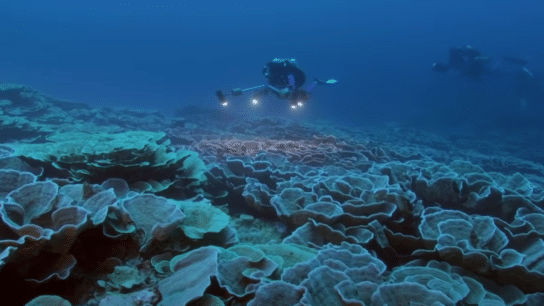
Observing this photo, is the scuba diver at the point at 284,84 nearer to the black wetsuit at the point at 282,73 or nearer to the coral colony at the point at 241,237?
the black wetsuit at the point at 282,73

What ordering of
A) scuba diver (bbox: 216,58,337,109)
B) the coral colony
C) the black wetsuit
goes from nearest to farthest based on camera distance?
1. the coral colony
2. scuba diver (bbox: 216,58,337,109)
3. the black wetsuit

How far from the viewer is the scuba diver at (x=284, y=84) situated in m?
11.2

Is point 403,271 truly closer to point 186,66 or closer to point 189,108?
point 189,108

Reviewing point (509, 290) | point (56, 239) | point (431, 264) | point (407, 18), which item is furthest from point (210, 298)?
point (407, 18)

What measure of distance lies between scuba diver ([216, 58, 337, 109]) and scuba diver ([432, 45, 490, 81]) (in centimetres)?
1764

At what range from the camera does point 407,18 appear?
126 metres

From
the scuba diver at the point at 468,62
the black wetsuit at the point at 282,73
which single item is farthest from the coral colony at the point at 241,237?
the scuba diver at the point at 468,62

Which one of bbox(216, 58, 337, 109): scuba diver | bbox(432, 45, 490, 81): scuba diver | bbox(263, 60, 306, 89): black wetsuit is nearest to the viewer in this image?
bbox(216, 58, 337, 109): scuba diver

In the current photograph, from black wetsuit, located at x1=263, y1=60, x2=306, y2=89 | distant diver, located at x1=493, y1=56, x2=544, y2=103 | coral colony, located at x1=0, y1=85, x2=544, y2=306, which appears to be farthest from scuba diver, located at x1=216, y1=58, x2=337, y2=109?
distant diver, located at x1=493, y1=56, x2=544, y2=103

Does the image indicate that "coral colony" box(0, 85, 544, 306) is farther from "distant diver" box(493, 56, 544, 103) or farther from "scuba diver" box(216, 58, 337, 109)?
"distant diver" box(493, 56, 544, 103)

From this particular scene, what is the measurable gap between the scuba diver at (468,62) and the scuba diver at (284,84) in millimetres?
17637

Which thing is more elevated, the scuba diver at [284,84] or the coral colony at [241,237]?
the scuba diver at [284,84]

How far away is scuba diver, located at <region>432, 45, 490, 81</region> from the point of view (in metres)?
23.3

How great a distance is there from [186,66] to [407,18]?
93.6 meters
